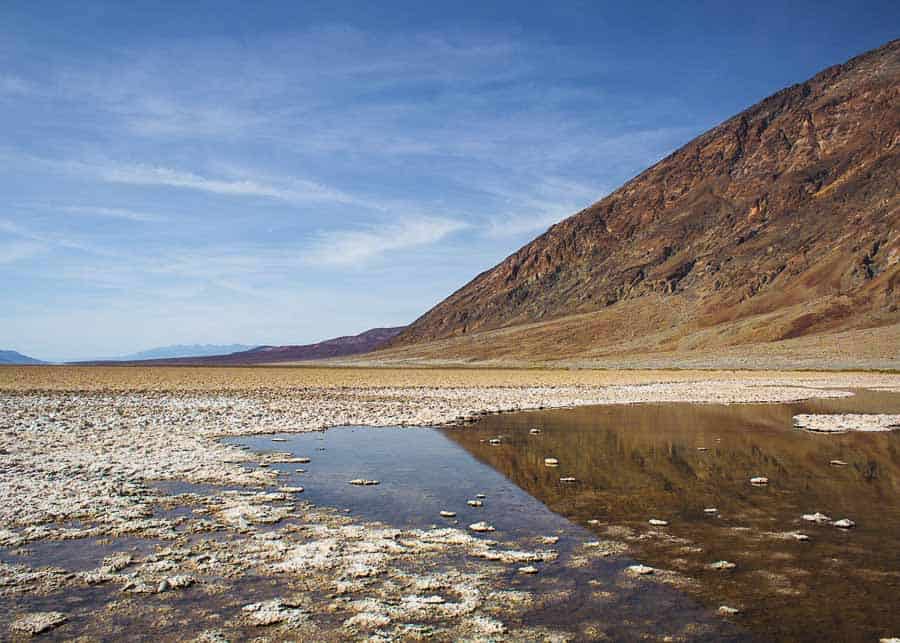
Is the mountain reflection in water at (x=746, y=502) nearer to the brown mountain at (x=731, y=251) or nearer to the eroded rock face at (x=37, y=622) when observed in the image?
the eroded rock face at (x=37, y=622)

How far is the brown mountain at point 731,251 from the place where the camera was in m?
102

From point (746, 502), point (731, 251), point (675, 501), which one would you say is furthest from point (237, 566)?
point (731, 251)

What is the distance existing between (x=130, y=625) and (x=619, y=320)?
410 feet

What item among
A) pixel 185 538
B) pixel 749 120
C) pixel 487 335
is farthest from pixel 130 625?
pixel 749 120

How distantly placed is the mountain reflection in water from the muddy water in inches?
1.1

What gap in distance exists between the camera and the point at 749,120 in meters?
166

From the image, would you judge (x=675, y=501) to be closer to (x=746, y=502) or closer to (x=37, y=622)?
(x=746, y=502)

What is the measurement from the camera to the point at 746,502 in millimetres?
10344

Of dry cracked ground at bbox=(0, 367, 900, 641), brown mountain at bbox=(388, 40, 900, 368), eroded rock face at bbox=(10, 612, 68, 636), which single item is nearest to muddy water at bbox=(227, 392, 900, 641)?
dry cracked ground at bbox=(0, 367, 900, 641)

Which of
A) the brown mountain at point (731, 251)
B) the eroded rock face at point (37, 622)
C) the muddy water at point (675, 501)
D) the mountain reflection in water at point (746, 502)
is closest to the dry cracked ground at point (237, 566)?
the eroded rock face at point (37, 622)

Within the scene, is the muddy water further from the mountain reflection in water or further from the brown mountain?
the brown mountain

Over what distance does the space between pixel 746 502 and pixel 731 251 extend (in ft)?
431

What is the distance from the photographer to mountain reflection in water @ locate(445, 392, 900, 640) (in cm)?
628

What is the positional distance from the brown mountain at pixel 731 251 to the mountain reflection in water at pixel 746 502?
6789cm
